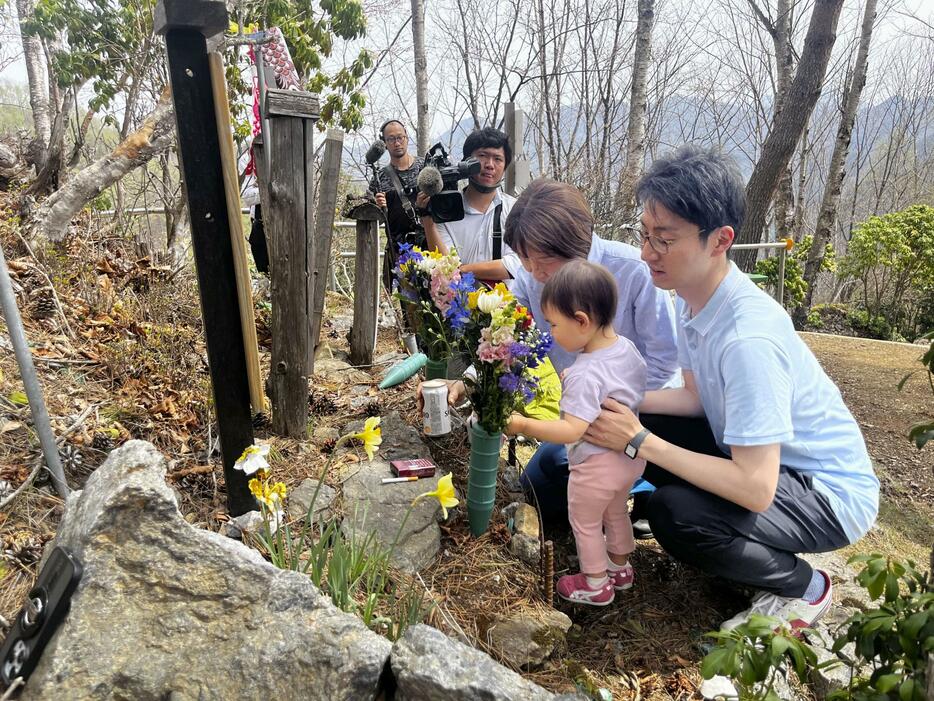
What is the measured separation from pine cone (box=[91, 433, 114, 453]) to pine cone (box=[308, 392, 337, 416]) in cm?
92

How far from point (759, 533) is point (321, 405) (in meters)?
2.10

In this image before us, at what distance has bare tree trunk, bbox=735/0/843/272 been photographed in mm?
5512

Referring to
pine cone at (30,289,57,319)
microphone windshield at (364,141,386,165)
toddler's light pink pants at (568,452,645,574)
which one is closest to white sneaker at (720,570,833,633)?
toddler's light pink pants at (568,452,645,574)

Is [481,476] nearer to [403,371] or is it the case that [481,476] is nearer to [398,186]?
[403,371]

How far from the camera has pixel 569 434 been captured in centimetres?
188

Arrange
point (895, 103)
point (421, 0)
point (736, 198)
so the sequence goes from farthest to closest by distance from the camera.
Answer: point (895, 103), point (421, 0), point (736, 198)

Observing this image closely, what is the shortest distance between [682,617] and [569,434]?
865 millimetres

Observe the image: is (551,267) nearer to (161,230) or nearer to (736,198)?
(736,198)

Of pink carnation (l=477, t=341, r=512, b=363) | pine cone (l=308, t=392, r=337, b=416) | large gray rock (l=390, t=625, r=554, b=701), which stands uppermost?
pink carnation (l=477, t=341, r=512, b=363)

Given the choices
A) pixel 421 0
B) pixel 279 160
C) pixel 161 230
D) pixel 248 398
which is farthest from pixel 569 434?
pixel 421 0

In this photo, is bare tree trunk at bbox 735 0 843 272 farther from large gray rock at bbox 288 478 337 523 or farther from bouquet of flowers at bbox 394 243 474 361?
large gray rock at bbox 288 478 337 523

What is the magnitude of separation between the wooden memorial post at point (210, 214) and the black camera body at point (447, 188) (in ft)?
4.95

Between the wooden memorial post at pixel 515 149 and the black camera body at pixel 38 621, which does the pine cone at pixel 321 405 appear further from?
the wooden memorial post at pixel 515 149

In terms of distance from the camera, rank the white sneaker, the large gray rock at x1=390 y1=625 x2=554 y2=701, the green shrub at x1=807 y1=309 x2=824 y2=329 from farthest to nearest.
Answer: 1. the green shrub at x1=807 y1=309 x2=824 y2=329
2. the white sneaker
3. the large gray rock at x1=390 y1=625 x2=554 y2=701
